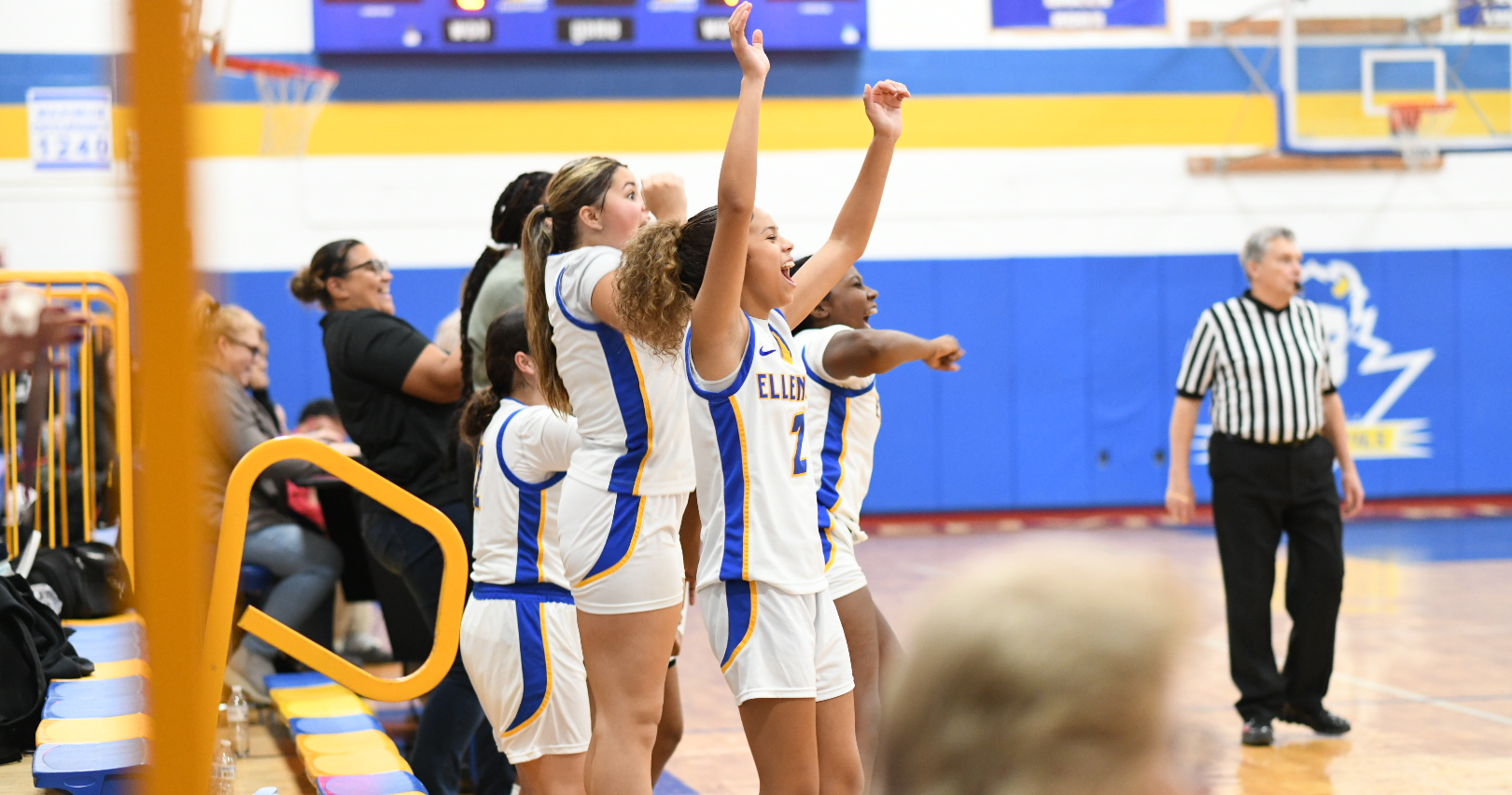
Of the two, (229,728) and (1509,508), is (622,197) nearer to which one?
(229,728)

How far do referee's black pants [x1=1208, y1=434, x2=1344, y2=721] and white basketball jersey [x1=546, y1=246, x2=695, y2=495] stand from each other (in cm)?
282

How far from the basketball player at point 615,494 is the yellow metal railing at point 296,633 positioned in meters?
0.57

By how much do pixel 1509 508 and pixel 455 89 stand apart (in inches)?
398

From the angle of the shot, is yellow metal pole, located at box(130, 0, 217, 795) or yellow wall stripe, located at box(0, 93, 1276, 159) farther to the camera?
yellow wall stripe, located at box(0, 93, 1276, 159)

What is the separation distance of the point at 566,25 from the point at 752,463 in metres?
9.06

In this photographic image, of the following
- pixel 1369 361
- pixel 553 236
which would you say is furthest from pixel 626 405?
pixel 1369 361

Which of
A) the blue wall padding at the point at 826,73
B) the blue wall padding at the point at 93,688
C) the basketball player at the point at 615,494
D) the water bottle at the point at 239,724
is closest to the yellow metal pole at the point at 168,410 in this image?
the basketball player at the point at 615,494

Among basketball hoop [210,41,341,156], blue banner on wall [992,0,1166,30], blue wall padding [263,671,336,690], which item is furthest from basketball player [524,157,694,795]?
blue banner on wall [992,0,1166,30]

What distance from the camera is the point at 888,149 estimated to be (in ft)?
11.1

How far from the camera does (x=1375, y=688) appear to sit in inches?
226

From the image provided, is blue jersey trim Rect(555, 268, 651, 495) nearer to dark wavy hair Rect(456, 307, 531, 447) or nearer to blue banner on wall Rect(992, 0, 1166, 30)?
dark wavy hair Rect(456, 307, 531, 447)

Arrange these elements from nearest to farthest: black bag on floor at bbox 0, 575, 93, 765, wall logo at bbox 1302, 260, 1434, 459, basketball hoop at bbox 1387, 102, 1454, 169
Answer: black bag on floor at bbox 0, 575, 93, 765, basketball hoop at bbox 1387, 102, 1454, 169, wall logo at bbox 1302, 260, 1434, 459

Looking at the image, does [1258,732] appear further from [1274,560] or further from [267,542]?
[267,542]

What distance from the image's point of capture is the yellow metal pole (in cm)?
108
